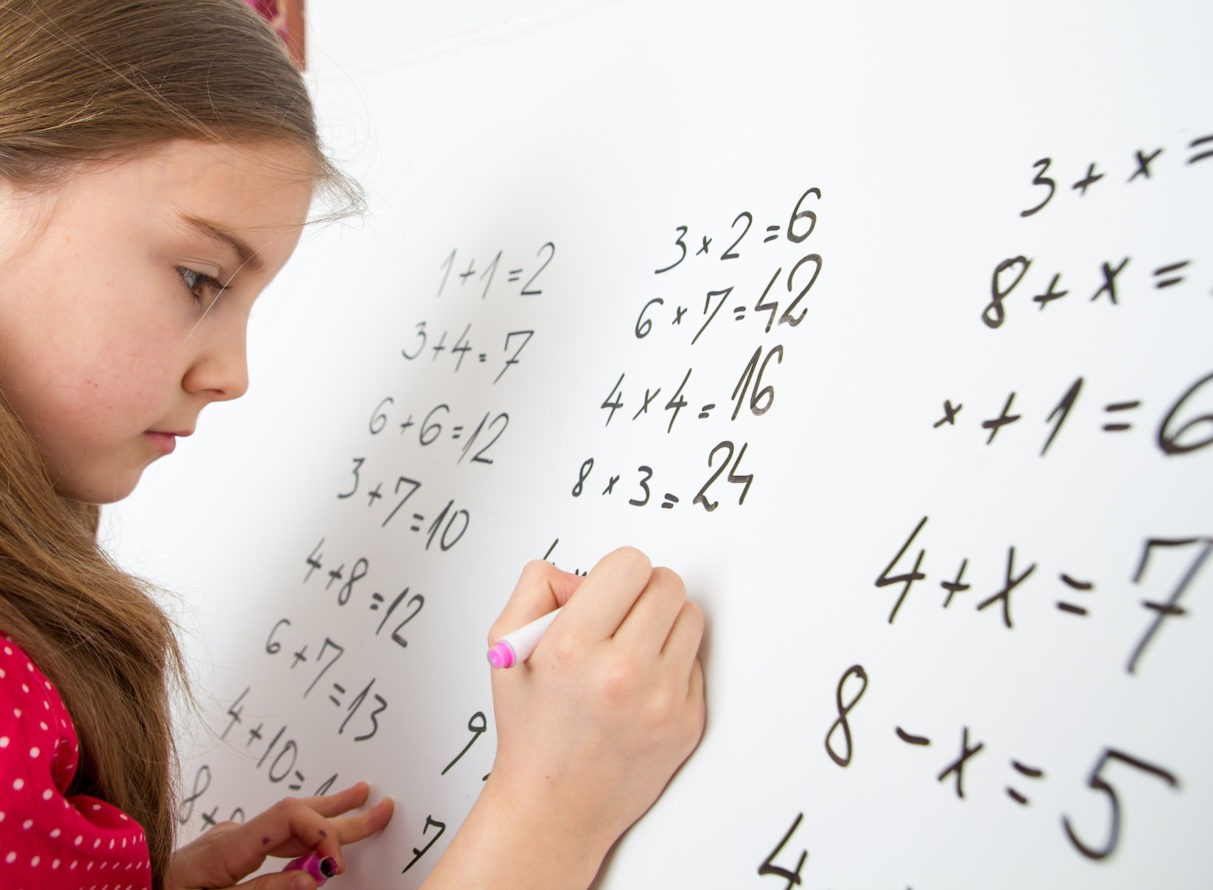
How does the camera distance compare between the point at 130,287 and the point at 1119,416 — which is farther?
the point at 130,287

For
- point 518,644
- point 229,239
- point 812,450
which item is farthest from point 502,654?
point 229,239

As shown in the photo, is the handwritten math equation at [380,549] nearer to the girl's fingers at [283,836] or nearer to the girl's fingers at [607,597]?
the girl's fingers at [283,836]

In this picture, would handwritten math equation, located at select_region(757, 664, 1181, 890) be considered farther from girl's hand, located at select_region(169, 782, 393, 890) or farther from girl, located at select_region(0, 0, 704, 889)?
girl's hand, located at select_region(169, 782, 393, 890)

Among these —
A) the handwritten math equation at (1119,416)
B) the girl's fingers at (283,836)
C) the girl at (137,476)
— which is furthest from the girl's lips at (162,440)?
the handwritten math equation at (1119,416)

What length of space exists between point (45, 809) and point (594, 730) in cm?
24

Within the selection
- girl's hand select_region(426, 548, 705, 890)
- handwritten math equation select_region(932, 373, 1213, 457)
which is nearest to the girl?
girl's hand select_region(426, 548, 705, 890)

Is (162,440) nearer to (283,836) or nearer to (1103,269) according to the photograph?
(283,836)

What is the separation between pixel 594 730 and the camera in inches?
14.9

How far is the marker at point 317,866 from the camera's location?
0.50 meters

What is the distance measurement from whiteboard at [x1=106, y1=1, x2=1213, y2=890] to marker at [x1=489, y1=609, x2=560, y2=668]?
68 mm

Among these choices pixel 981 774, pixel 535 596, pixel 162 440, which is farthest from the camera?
pixel 162 440

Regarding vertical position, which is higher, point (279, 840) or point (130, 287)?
point (130, 287)

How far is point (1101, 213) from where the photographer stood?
34 centimetres

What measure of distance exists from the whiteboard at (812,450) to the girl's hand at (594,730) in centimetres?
2
